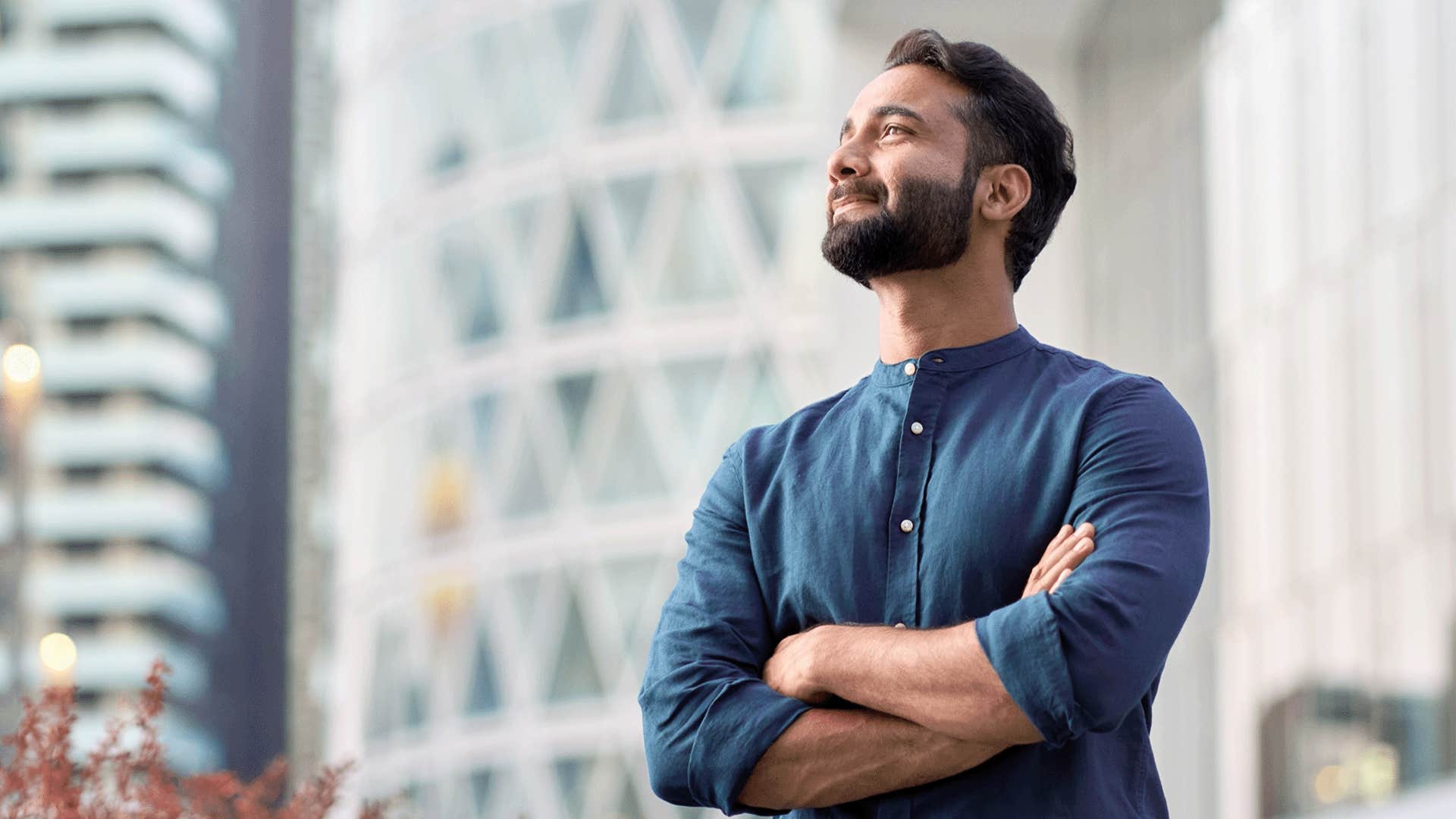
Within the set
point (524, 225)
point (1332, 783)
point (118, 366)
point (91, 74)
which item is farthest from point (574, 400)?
point (91, 74)

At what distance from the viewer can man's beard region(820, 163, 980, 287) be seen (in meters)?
3.01

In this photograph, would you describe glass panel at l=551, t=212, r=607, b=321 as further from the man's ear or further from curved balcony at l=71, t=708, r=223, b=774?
curved balcony at l=71, t=708, r=223, b=774

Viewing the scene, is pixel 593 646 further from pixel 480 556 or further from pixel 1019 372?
pixel 1019 372

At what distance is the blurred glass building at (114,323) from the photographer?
9775 cm

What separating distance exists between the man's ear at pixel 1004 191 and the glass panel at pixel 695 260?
3558 cm

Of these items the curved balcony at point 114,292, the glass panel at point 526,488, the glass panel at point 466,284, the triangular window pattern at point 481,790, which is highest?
the curved balcony at point 114,292

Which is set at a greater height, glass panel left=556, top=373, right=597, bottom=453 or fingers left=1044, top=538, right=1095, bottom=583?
glass panel left=556, top=373, right=597, bottom=453

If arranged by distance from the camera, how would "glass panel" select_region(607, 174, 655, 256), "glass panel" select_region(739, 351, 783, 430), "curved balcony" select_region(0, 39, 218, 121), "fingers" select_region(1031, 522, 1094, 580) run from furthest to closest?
"curved balcony" select_region(0, 39, 218, 121)
"glass panel" select_region(607, 174, 655, 256)
"glass panel" select_region(739, 351, 783, 430)
"fingers" select_region(1031, 522, 1094, 580)

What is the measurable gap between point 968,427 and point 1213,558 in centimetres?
2089

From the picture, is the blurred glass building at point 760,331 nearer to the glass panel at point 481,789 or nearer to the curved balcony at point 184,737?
A: the glass panel at point 481,789

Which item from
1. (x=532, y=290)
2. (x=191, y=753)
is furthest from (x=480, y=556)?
(x=191, y=753)

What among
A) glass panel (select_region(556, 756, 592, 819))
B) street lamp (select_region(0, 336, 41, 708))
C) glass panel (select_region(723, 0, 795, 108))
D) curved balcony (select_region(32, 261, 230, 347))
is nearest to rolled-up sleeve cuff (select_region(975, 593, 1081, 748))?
street lamp (select_region(0, 336, 41, 708))

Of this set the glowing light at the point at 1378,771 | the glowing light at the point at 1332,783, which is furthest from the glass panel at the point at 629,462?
the glowing light at the point at 1378,771

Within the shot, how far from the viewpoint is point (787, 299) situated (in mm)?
37812
